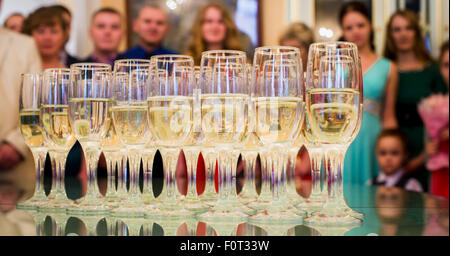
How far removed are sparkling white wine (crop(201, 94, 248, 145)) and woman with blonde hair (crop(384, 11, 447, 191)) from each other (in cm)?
277

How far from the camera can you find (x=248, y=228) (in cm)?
83

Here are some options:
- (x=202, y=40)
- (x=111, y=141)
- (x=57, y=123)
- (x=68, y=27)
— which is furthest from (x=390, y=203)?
(x=68, y=27)

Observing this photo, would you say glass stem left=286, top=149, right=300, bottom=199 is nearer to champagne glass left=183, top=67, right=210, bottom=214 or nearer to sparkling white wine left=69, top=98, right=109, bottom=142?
champagne glass left=183, top=67, right=210, bottom=214

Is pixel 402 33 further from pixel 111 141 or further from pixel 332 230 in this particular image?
pixel 332 230

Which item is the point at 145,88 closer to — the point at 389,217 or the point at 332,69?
the point at 332,69

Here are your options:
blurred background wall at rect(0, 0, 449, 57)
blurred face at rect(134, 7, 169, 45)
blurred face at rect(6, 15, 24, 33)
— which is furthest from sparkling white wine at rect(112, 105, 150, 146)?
blurred background wall at rect(0, 0, 449, 57)

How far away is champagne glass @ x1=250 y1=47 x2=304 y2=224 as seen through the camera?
0.93 m

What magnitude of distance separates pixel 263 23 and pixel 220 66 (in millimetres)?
3918

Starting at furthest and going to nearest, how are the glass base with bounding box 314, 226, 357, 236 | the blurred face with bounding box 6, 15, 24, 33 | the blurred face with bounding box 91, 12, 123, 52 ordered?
the blurred face with bounding box 6, 15, 24, 33
the blurred face with bounding box 91, 12, 123, 52
the glass base with bounding box 314, 226, 357, 236

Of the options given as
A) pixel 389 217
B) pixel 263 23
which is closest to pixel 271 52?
pixel 389 217

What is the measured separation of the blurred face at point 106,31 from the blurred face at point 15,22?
89 centimetres

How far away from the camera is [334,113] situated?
93cm

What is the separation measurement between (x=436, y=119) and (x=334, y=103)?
247 cm

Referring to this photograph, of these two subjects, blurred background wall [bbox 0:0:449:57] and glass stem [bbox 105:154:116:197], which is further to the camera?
blurred background wall [bbox 0:0:449:57]
